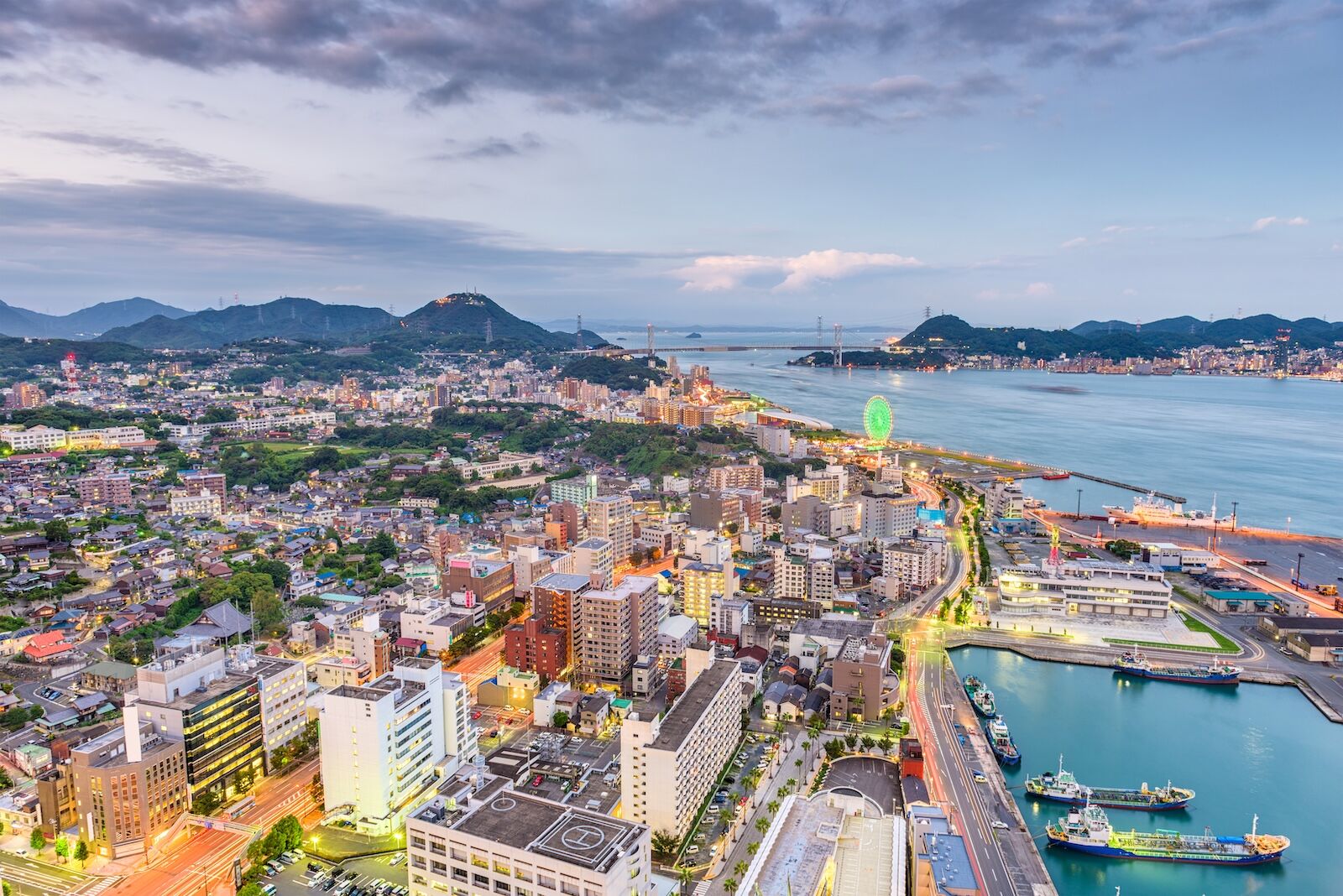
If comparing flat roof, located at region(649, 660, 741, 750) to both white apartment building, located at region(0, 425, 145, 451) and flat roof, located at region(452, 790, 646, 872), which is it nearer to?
flat roof, located at region(452, 790, 646, 872)

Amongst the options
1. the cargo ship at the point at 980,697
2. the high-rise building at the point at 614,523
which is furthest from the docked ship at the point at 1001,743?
the high-rise building at the point at 614,523

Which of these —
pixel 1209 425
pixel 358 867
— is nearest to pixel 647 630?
pixel 358 867

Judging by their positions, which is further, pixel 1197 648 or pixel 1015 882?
pixel 1197 648

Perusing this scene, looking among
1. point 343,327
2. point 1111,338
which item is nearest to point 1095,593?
point 1111,338

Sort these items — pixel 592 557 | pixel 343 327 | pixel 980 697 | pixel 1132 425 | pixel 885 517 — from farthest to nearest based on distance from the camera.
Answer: pixel 343 327 < pixel 1132 425 < pixel 885 517 < pixel 592 557 < pixel 980 697

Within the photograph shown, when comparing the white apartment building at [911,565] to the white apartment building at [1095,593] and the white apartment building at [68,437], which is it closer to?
the white apartment building at [1095,593]

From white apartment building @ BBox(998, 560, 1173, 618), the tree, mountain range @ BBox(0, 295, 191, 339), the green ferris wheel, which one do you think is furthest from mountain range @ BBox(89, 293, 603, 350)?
white apartment building @ BBox(998, 560, 1173, 618)

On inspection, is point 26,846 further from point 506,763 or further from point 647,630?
point 647,630

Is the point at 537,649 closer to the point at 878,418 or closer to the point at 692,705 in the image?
the point at 692,705
